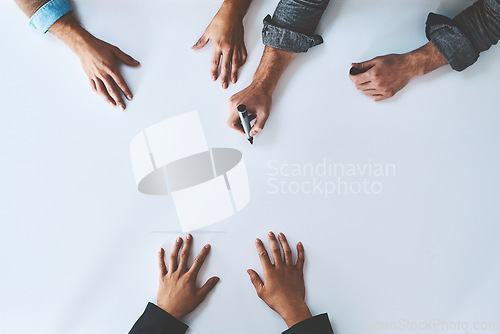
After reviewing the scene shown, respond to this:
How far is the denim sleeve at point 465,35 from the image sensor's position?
3.39ft

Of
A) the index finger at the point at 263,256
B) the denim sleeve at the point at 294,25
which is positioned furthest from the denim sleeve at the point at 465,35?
the index finger at the point at 263,256

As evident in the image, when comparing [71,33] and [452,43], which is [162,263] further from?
[452,43]

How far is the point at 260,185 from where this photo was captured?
3.51 ft

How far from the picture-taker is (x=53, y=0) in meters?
1.12

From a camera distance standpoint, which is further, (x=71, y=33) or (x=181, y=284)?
(x=71, y=33)

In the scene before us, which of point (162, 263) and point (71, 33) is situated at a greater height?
point (71, 33)

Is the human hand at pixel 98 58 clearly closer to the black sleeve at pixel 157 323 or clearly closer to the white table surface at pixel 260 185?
the white table surface at pixel 260 185

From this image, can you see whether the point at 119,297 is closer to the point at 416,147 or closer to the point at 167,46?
the point at 167,46

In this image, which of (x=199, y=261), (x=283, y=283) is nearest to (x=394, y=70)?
(x=283, y=283)

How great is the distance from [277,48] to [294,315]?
0.78m

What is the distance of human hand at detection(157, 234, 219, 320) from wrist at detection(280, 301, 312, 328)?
0.22 metres

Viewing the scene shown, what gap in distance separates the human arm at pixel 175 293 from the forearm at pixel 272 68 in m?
0.51

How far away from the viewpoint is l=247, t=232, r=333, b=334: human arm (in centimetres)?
99

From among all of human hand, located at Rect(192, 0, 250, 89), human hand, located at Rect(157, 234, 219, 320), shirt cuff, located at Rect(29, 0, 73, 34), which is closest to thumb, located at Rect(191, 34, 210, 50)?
human hand, located at Rect(192, 0, 250, 89)
